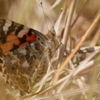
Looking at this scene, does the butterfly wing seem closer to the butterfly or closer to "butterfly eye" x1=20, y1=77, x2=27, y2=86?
the butterfly

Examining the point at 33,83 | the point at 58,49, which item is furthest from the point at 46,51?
the point at 33,83

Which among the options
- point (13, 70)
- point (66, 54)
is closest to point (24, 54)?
point (13, 70)

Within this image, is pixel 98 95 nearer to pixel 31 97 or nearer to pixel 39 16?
pixel 31 97

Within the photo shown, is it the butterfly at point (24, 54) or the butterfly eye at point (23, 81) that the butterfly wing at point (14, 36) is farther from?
the butterfly eye at point (23, 81)

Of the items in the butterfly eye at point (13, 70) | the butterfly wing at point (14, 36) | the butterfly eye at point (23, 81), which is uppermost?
the butterfly wing at point (14, 36)

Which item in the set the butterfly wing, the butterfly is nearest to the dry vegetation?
the butterfly

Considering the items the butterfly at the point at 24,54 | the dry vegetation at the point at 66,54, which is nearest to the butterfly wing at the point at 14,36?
the butterfly at the point at 24,54
